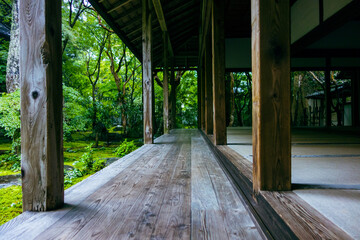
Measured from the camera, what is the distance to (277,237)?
0.77 m

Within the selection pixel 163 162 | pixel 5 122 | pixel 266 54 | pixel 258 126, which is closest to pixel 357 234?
pixel 258 126

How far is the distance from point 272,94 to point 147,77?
3.31m

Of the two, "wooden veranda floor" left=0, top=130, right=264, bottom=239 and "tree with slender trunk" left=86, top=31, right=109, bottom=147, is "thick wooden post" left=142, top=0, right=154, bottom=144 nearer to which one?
"wooden veranda floor" left=0, top=130, right=264, bottom=239

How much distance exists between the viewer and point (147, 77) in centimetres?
399

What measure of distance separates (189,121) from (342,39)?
28.3 ft

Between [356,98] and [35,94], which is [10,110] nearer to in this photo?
[35,94]

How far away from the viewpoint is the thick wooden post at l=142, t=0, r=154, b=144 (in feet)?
13.0

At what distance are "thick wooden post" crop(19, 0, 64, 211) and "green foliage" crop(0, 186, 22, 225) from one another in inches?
80.8

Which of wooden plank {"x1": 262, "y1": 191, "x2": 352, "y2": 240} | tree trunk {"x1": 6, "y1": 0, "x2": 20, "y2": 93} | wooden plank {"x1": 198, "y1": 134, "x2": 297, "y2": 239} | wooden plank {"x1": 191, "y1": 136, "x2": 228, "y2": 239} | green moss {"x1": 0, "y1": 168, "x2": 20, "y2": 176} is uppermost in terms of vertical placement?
tree trunk {"x1": 6, "y1": 0, "x2": 20, "y2": 93}

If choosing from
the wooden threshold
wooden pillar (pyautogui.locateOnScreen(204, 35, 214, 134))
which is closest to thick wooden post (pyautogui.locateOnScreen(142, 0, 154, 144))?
wooden pillar (pyautogui.locateOnScreen(204, 35, 214, 134))

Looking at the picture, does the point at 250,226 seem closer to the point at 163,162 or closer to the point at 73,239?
the point at 73,239

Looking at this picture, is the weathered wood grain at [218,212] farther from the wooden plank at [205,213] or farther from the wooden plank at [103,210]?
the wooden plank at [103,210]

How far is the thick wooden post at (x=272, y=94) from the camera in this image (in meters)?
0.92

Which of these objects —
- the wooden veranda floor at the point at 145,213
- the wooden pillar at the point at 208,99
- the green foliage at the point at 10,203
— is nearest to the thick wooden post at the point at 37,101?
the wooden veranda floor at the point at 145,213
